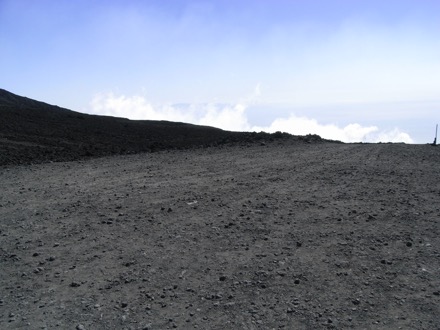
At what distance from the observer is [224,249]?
6.00m

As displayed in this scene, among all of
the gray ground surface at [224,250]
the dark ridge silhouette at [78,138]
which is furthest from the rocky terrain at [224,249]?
the dark ridge silhouette at [78,138]

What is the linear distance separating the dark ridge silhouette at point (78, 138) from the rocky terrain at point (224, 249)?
395cm

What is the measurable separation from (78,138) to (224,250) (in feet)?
47.2

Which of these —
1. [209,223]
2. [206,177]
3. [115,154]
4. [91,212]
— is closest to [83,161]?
[115,154]

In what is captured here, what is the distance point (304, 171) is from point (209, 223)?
435cm

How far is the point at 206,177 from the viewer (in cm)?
1040

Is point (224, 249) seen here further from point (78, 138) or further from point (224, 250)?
point (78, 138)

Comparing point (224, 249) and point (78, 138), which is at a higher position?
point (78, 138)

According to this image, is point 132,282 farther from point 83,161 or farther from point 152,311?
point 83,161

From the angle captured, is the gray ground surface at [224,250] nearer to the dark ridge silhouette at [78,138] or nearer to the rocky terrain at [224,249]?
the rocky terrain at [224,249]

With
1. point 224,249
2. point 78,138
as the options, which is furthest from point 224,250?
point 78,138

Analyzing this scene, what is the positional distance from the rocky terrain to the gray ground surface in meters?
0.02

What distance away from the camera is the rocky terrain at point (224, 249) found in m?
4.46

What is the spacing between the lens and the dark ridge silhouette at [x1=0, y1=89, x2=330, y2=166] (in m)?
14.7
